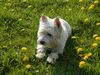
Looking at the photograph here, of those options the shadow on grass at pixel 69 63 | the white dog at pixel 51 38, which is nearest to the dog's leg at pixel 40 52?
the white dog at pixel 51 38

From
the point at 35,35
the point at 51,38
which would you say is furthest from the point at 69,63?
the point at 35,35

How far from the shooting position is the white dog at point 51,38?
5961 mm

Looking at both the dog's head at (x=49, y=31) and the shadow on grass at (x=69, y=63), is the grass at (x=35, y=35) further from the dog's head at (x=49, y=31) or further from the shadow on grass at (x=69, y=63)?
the dog's head at (x=49, y=31)

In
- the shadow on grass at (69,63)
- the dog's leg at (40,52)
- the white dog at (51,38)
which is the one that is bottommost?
the shadow on grass at (69,63)

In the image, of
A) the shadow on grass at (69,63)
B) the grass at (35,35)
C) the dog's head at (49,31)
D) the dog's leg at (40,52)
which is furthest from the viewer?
the dog's leg at (40,52)

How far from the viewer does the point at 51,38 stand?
6.03m

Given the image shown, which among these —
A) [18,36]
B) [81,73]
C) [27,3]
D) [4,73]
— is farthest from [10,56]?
[27,3]

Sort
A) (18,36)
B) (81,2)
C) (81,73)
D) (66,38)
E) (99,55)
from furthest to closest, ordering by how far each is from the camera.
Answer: (81,2) → (18,36) → (66,38) → (99,55) → (81,73)

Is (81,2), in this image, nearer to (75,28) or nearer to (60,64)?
(75,28)

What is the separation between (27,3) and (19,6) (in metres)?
0.22

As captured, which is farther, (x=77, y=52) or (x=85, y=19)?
(x=85, y=19)

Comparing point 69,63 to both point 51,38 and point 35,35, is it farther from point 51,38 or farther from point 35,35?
point 35,35

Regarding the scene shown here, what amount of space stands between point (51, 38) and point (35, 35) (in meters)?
1.03

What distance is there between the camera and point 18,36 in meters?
7.10
